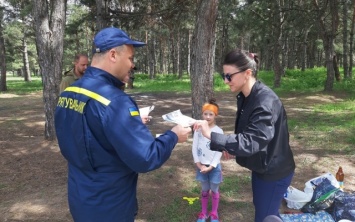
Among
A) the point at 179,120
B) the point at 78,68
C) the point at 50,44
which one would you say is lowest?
the point at 179,120

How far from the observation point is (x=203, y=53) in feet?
24.4

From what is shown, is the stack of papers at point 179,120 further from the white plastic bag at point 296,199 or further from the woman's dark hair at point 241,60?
the white plastic bag at point 296,199

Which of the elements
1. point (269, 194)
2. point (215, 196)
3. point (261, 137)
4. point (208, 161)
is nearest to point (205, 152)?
point (208, 161)

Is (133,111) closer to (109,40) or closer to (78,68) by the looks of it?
(109,40)

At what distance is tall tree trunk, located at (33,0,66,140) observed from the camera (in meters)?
7.71

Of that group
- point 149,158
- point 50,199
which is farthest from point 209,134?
point 50,199

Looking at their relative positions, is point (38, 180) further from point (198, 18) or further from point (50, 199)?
point (198, 18)

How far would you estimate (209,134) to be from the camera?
8.06 feet

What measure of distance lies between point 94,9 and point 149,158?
16133mm

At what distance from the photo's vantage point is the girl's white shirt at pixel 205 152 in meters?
3.83

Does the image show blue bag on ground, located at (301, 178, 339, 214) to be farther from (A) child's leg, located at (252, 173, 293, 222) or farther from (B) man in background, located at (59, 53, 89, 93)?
(B) man in background, located at (59, 53, 89, 93)

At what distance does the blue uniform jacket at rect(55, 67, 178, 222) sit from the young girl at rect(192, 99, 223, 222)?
1.71 m

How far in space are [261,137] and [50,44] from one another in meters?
6.94

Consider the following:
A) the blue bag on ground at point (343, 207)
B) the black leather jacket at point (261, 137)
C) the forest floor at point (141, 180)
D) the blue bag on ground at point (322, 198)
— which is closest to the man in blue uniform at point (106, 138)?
the black leather jacket at point (261, 137)
